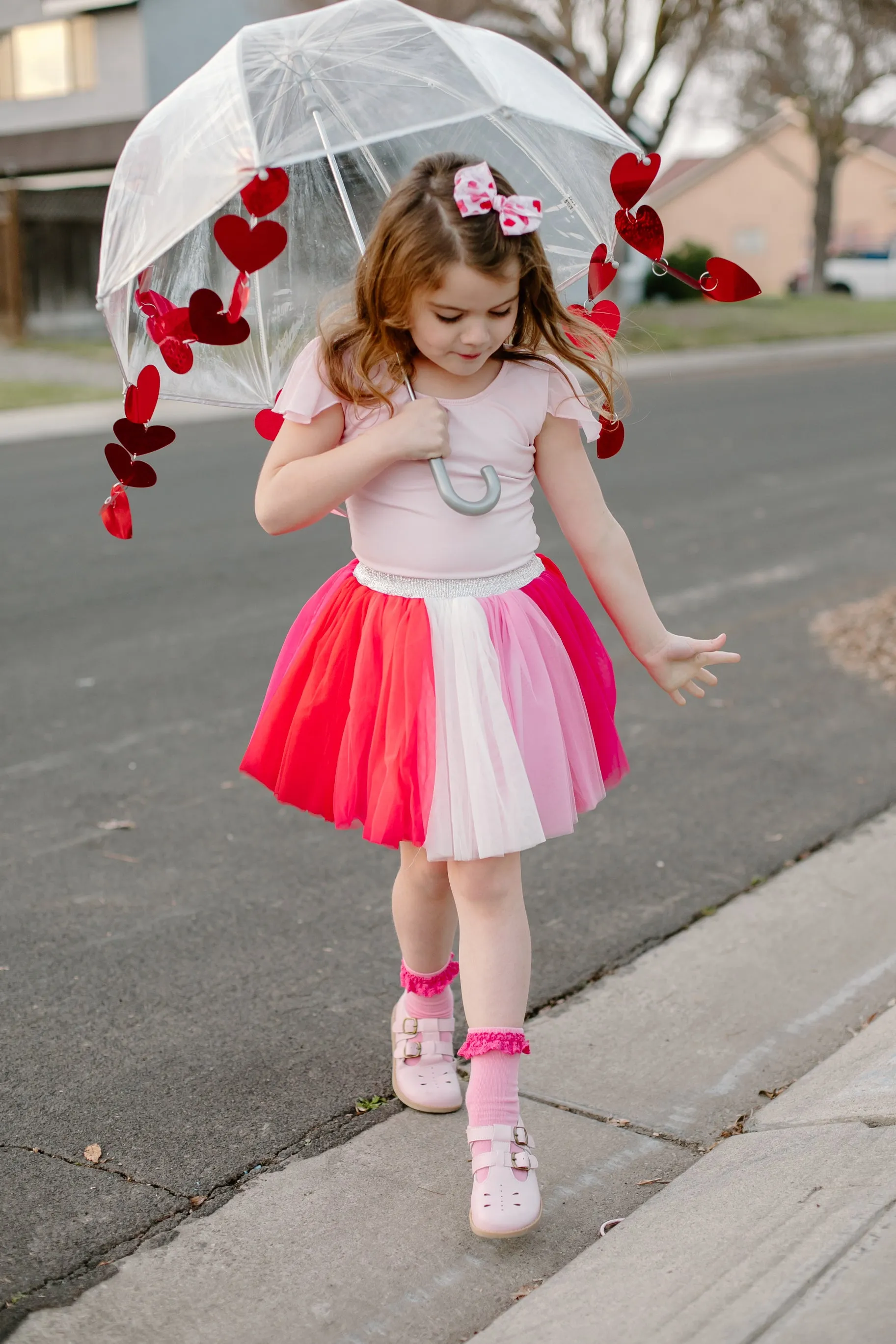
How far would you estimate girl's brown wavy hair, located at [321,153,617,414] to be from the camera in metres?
2.23

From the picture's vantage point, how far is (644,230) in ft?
8.59

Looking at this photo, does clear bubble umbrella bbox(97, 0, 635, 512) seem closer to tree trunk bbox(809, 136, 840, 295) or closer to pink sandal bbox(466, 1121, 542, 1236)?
pink sandal bbox(466, 1121, 542, 1236)

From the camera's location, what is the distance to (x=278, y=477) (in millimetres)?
2432

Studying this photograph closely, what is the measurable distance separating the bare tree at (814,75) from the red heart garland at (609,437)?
1012 inches

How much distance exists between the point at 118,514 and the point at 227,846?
1.60 metres

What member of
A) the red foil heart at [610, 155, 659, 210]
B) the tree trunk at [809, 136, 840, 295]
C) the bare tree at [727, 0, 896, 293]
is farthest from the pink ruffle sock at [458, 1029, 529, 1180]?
the tree trunk at [809, 136, 840, 295]

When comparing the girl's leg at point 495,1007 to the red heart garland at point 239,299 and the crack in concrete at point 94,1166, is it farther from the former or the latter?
the red heart garland at point 239,299

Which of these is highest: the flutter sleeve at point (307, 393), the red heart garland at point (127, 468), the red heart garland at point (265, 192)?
the red heart garland at point (265, 192)

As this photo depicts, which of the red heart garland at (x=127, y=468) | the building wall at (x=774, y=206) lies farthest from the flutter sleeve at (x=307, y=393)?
the building wall at (x=774, y=206)

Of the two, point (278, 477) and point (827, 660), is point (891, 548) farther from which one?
point (278, 477)

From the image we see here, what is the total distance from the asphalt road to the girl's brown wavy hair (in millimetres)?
1359

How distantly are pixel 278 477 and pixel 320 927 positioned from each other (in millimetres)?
1457

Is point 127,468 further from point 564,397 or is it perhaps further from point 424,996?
point 424,996

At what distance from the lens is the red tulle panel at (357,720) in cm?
240
